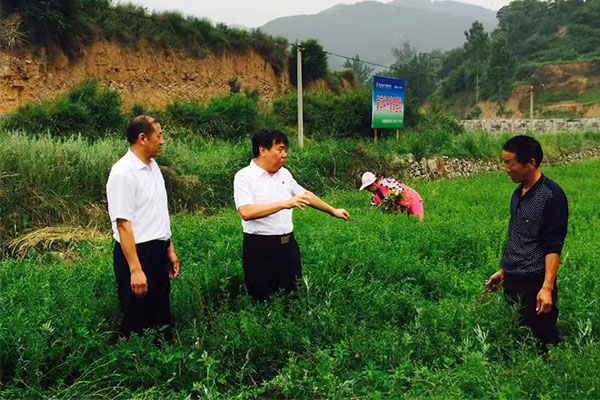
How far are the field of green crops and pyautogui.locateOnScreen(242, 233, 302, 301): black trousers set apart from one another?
131 millimetres

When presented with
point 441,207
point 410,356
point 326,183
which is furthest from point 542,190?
point 326,183

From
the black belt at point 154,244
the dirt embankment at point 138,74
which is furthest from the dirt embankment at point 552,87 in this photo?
the black belt at point 154,244

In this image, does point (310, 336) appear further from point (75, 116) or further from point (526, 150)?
point (75, 116)

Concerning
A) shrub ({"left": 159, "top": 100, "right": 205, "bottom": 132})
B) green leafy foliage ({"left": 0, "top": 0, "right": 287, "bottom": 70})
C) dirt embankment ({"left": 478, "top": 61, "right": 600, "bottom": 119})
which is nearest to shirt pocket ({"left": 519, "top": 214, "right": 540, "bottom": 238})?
shrub ({"left": 159, "top": 100, "right": 205, "bottom": 132})

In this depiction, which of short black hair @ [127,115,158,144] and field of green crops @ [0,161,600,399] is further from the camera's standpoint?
short black hair @ [127,115,158,144]

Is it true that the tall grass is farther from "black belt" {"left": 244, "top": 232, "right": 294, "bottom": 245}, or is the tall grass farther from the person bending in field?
"black belt" {"left": 244, "top": 232, "right": 294, "bottom": 245}

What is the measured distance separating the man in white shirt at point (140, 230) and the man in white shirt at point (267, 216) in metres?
0.59

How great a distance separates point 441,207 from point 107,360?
7.46m

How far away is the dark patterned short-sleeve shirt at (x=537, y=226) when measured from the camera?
3670 millimetres

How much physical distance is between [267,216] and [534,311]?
1.95 m

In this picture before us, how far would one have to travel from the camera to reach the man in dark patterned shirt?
367cm

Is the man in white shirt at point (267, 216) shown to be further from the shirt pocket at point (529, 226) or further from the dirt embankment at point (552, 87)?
the dirt embankment at point (552, 87)

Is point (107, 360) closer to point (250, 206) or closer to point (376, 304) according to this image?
point (250, 206)

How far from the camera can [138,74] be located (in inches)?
877
